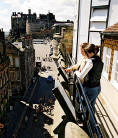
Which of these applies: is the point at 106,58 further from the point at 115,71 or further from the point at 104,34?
the point at 115,71

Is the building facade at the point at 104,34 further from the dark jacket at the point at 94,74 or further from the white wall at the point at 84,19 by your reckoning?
the dark jacket at the point at 94,74

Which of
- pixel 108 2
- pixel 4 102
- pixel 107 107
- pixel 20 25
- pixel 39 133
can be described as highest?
pixel 20 25

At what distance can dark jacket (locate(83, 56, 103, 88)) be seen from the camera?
3821mm

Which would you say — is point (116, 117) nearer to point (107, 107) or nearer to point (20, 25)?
point (107, 107)

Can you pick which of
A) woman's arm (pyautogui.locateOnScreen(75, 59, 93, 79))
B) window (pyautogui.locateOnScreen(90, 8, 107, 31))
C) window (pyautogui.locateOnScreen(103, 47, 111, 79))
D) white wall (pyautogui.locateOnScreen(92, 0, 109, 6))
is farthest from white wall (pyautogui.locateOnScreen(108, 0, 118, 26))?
woman's arm (pyautogui.locateOnScreen(75, 59, 93, 79))

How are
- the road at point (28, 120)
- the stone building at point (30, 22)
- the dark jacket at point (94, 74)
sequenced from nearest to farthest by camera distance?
the dark jacket at point (94, 74)
the road at point (28, 120)
the stone building at point (30, 22)

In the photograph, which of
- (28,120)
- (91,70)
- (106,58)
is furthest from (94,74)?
(28,120)

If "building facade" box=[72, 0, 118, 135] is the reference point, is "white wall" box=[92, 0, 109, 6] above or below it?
above

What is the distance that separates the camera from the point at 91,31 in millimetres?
11609

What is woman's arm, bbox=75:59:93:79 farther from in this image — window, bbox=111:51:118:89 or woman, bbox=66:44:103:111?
window, bbox=111:51:118:89

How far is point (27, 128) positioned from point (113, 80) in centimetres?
1733

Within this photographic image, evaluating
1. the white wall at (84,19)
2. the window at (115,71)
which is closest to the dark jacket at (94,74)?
the window at (115,71)

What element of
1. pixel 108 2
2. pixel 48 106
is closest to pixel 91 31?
pixel 108 2

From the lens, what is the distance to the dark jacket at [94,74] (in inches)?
150
